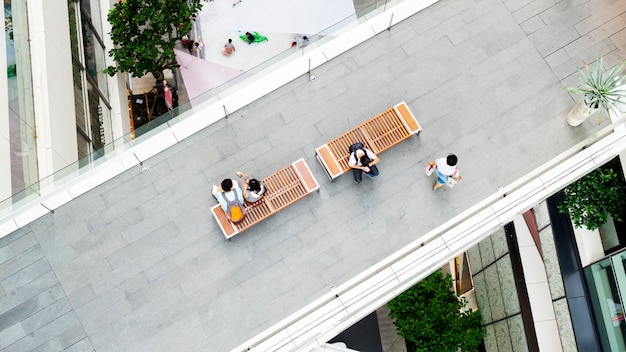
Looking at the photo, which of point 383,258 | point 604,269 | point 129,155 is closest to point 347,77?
point 383,258

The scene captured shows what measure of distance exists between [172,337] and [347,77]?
6839 mm

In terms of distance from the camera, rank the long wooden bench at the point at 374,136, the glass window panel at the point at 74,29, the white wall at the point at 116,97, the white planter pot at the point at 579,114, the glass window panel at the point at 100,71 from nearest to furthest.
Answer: the white planter pot at the point at 579,114 < the long wooden bench at the point at 374,136 < the glass window panel at the point at 74,29 < the glass window panel at the point at 100,71 < the white wall at the point at 116,97

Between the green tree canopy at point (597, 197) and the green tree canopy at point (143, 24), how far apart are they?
12693 millimetres

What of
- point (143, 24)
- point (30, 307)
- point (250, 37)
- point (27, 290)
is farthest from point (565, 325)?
point (143, 24)

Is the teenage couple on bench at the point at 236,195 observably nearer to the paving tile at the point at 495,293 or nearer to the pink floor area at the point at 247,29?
the pink floor area at the point at 247,29

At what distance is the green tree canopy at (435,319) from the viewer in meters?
16.5

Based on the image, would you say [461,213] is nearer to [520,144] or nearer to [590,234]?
[520,144]

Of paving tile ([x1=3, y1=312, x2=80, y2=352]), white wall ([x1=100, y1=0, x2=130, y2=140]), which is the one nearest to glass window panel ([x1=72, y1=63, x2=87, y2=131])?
white wall ([x1=100, y1=0, x2=130, y2=140])

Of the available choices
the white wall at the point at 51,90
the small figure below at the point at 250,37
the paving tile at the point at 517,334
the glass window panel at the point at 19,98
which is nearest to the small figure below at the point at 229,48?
the small figure below at the point at 250,37

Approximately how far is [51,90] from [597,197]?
46.8 ft

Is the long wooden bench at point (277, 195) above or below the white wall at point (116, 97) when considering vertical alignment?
below

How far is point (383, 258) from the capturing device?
1140cm

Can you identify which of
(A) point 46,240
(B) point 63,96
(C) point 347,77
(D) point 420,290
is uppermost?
(B) point 63,96

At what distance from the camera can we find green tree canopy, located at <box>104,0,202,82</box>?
1755cm
